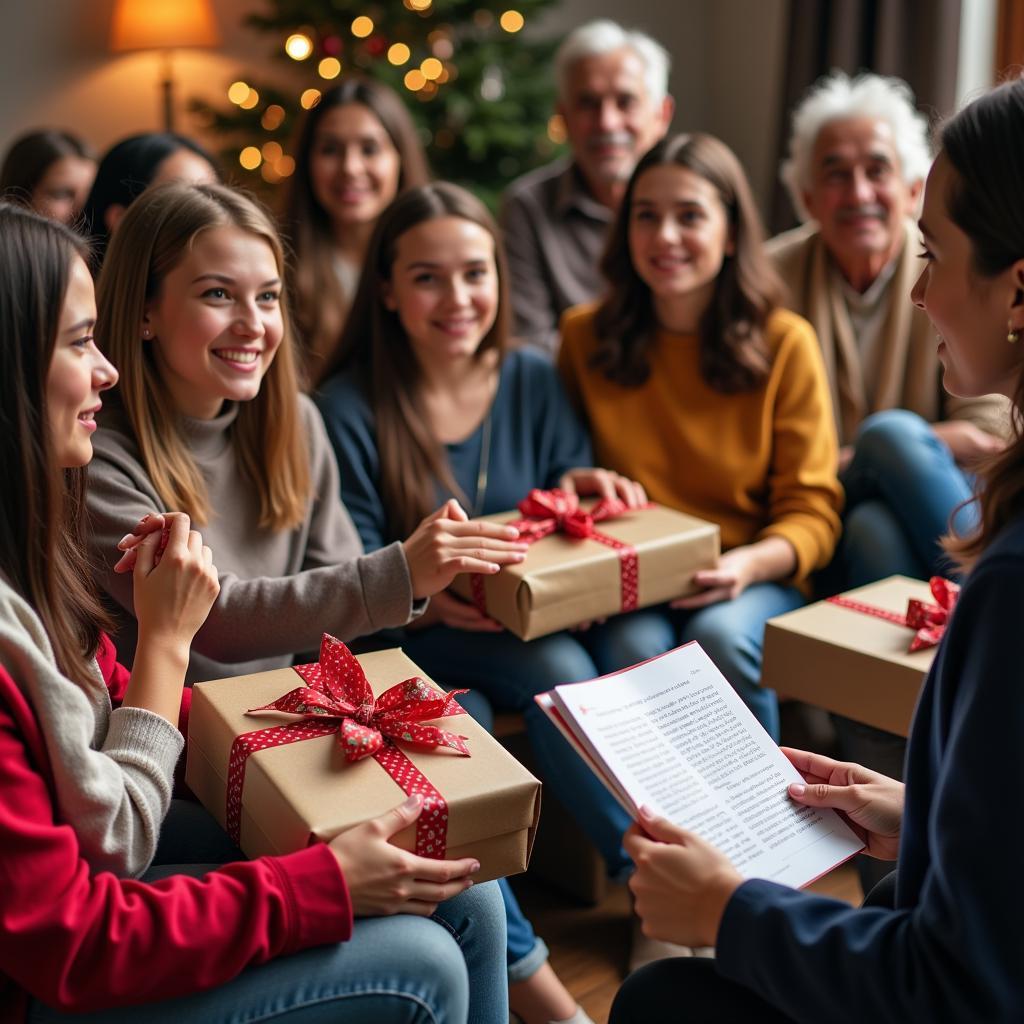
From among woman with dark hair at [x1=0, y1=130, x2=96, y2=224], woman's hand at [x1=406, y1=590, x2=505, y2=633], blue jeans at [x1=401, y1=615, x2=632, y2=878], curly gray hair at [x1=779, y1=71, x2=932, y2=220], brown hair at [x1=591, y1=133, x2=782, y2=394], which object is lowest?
blue jeans at [x1=401, y1=615, x2=632, y2=878]

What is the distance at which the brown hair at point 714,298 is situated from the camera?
2352mm

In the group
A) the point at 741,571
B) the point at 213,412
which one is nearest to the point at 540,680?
the point at 741,571

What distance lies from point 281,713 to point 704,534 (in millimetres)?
929

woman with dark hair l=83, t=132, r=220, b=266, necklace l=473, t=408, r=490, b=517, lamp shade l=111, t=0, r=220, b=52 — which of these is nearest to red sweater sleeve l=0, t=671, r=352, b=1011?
necklace l=473, t=408, r=490, b=517

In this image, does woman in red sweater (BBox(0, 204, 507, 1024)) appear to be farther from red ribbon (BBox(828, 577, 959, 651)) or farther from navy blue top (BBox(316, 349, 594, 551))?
navy blue top (BBox(316, 349, 594, 551))

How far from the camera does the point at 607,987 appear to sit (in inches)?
74.0

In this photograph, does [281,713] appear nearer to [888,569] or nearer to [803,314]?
[888,569]

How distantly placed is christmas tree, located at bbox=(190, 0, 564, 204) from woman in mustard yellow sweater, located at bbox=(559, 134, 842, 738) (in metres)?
1.77

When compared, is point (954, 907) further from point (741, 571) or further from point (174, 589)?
point (741, 571)

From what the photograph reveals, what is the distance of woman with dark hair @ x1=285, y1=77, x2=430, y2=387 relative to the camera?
288 cm

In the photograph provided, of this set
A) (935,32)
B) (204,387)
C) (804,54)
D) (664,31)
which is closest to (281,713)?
(204,387)

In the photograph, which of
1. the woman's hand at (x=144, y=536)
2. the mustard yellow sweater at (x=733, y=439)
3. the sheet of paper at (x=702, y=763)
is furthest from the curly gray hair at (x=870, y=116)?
the woman's hand at (x=144, y=536)

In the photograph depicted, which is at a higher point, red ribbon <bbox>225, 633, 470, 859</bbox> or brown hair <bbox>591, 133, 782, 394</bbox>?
brown hair <bbox>591, 133, 782, 394</bbox>

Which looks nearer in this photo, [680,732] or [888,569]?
[680,732]
